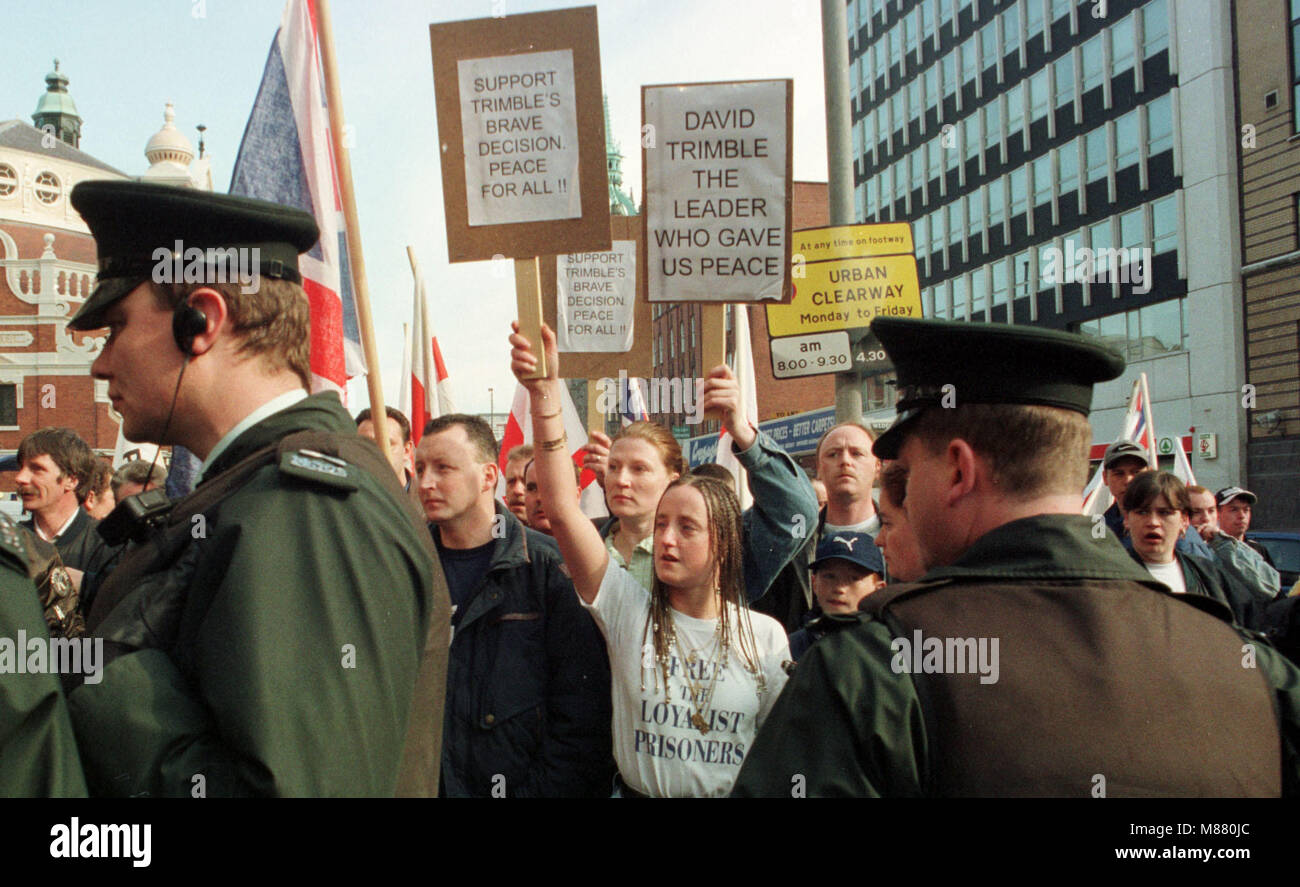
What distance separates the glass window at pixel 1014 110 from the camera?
1409 inches

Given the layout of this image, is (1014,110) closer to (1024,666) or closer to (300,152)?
(300,152)

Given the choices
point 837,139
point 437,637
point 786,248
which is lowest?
point 437,637

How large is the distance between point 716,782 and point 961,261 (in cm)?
3862

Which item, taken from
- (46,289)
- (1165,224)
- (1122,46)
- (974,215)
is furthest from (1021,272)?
(46,289)

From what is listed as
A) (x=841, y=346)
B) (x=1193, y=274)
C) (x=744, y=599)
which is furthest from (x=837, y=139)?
(x=1193, y=274)

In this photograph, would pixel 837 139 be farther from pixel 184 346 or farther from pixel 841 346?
pixel 184 346

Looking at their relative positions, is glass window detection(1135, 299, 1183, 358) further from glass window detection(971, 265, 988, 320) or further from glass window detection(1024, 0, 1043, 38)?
glass window detection(1024, 0, 1043, 38)

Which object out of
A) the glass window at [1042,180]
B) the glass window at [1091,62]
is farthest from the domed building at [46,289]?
the glass window at [1091,62]

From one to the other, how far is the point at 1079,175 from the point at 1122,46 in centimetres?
393

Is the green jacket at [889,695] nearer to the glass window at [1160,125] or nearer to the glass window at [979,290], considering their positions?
the glass window at [1160,125]

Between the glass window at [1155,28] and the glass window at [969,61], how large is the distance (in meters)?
8.21

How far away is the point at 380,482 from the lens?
172cm

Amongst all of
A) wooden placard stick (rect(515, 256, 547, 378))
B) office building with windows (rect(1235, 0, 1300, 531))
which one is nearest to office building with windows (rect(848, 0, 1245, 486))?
office building with windows (rect(1235, 0, 1300, 531))

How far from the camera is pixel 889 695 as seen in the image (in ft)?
5.12
